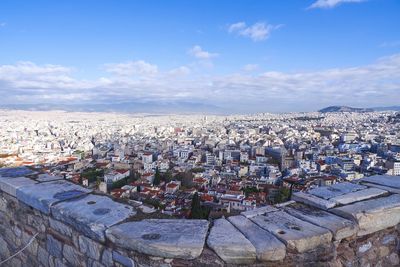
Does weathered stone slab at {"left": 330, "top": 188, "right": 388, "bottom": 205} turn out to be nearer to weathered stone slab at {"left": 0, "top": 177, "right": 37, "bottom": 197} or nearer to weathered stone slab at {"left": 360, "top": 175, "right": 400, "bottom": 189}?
weathered stone slab at {"left": 360, "top": 175, "right": 400, "bottom": 189}

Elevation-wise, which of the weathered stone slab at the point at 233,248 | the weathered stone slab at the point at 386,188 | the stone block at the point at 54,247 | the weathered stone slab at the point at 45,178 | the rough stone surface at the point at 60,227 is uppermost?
the weathered stone slab at the point at 386,188

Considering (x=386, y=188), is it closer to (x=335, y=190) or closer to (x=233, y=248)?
(x=335, y=190)

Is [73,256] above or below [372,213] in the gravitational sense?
below

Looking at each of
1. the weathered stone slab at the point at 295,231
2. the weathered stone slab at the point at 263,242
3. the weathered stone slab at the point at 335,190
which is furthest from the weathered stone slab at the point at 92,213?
the weathered stone slab at the point at 335,190

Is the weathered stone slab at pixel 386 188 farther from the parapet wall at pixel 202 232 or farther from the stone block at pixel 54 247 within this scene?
the stone block at pixel 54 247

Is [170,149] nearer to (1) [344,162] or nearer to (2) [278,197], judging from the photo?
(1) [344,162]

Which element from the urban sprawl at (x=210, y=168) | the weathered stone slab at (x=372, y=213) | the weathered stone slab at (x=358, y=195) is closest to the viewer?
the weathered stone slab at (x=372, y=213)

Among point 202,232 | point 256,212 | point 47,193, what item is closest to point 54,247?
point 47,193

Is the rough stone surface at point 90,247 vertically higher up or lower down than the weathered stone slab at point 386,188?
lower down
